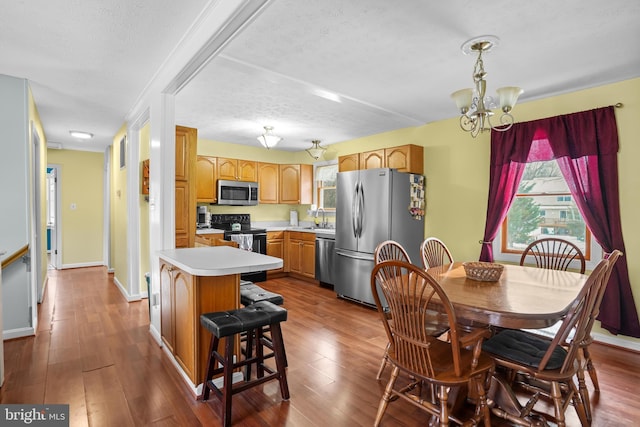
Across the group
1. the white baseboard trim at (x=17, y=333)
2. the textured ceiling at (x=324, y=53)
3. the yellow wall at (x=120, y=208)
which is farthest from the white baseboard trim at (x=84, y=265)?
the white baseboard trim at (x=17, y=333)

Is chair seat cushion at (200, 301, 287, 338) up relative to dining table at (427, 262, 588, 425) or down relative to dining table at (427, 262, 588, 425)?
down

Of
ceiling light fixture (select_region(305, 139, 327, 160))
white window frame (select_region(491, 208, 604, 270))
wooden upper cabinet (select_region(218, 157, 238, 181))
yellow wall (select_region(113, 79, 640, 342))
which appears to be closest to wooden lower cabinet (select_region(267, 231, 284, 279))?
yellow wall (select_region(113, 79, 640, 342))

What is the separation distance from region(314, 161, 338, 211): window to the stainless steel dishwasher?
99cm

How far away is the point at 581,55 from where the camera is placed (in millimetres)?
2498

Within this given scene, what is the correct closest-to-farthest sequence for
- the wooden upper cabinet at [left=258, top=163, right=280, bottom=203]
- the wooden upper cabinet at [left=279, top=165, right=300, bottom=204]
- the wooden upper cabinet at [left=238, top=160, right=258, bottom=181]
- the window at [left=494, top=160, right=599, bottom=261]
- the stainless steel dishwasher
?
the window at [left=494, top=160, right=599, bottom=261] → the stainless steel dishwasher → the wooden upper cabinet at [left=238, top=160, right=258, bottom=181] → the wooden upper cabinet at [left=258, top=163, right=280, bottom=203] → the wooden upper cabinet at [left=279, top=165, right=300, bottom=204]

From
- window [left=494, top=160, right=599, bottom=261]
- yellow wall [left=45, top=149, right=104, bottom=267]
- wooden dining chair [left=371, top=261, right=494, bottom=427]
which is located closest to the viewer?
wooden dining chair [left=371, top=261, right=494, bottom=427]

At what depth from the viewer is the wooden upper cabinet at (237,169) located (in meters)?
5.45

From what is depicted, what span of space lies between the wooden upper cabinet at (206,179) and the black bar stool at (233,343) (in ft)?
11.4

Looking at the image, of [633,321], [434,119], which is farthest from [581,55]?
[633,321]

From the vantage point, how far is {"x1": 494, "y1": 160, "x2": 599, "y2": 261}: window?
330cm

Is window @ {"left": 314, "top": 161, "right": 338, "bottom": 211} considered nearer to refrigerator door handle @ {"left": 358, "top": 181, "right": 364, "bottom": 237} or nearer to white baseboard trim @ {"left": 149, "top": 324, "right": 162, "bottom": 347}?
refrigerator door handle @ {"left": 358, "top": 181, "right": 364, "bottom": 237}

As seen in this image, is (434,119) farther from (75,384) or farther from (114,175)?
(114,175)

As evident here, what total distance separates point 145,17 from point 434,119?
11.1ft

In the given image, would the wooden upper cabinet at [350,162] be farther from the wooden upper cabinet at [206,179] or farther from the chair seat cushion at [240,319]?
the chair seat cushion at [240,319]
